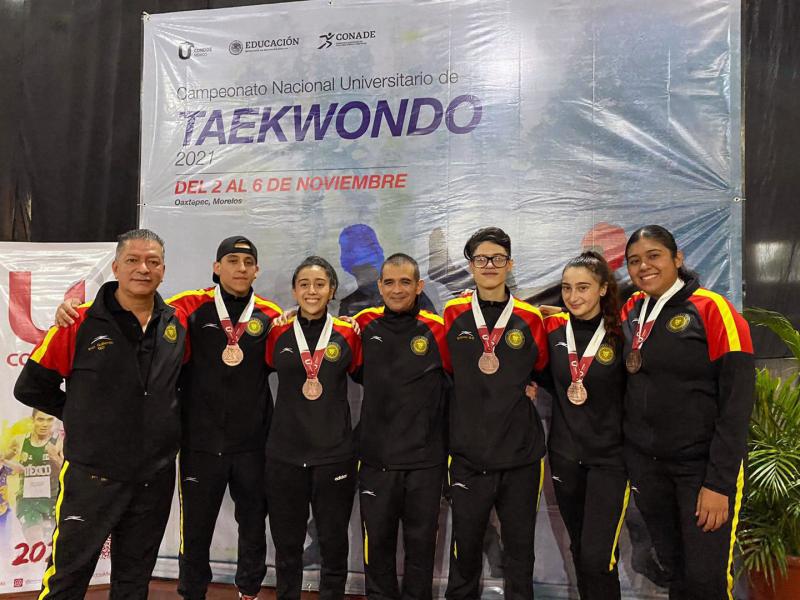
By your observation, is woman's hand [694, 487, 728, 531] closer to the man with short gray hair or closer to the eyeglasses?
the eyeglasses

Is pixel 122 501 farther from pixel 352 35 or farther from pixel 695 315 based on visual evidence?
pixel 352 35

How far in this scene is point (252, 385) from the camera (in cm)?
326

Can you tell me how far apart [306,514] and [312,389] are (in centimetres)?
62

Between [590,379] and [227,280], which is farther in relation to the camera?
[227,280]

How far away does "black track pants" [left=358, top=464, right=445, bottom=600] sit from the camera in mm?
2992

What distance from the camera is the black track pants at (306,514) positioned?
3055mm

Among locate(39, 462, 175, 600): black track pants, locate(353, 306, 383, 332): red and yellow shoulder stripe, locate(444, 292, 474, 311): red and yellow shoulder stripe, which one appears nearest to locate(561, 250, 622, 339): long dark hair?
locate(444, 292, 474, 311): red and yellow shoulder stripe

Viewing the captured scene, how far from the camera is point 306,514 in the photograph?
3.13 m

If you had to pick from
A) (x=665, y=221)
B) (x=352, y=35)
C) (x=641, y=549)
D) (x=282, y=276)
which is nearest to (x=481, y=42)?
(x=352, y=35)

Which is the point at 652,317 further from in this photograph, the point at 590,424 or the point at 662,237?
the point at 590,424

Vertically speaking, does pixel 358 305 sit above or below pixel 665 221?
below

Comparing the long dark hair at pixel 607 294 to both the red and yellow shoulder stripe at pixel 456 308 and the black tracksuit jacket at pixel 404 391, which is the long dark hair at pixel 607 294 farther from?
the black tracksuit jacket at pixel 404 391

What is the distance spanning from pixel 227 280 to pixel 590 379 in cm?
187

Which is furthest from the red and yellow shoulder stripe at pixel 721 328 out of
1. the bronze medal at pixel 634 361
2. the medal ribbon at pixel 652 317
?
the bronze medal at pixel 634 361
